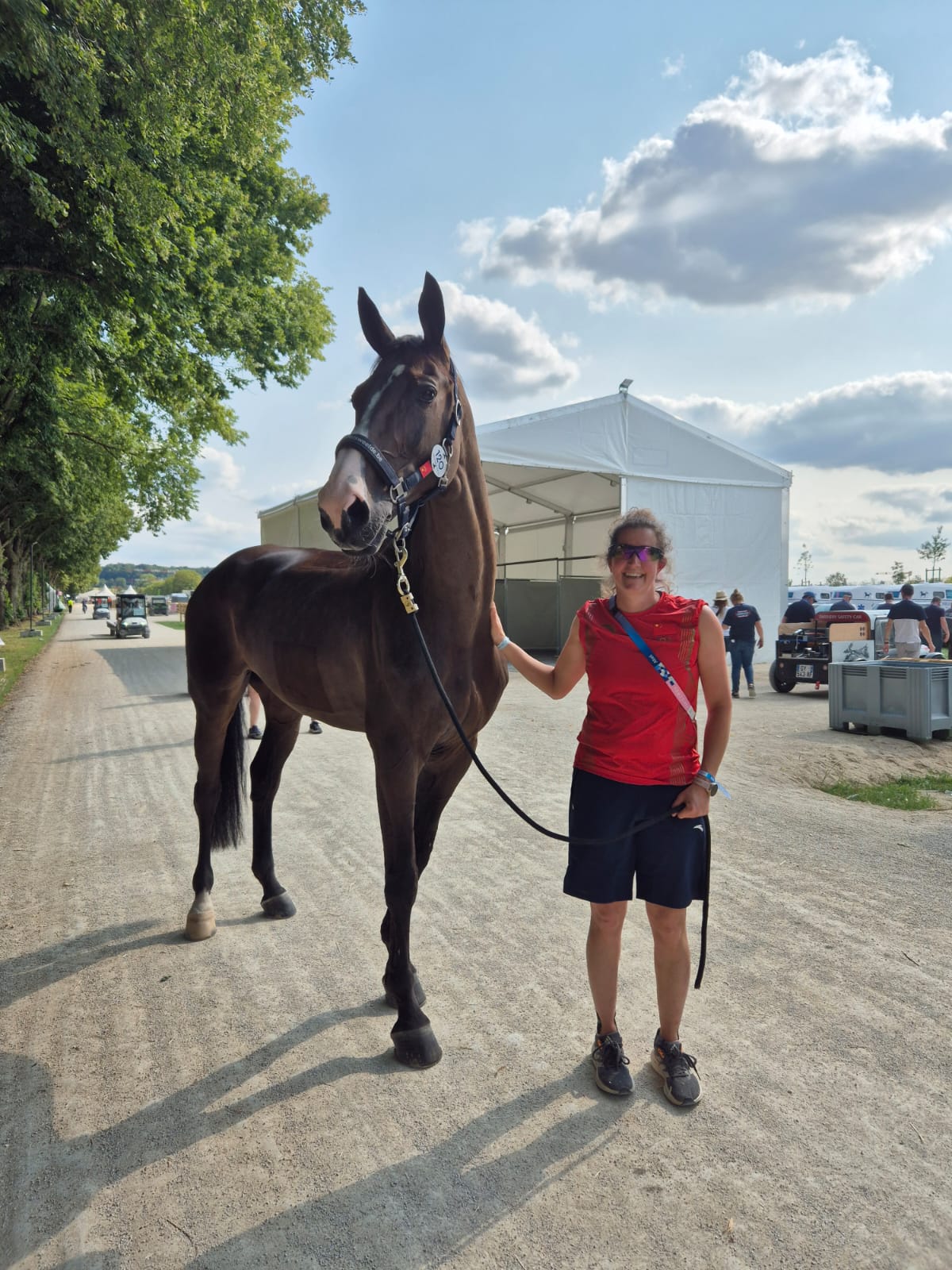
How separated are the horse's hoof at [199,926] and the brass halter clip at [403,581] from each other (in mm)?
2006

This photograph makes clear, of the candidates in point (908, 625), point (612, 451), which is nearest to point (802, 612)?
Result: point (908, 625)

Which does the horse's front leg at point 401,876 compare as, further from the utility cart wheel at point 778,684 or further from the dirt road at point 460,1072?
the utility cart wheel at point 778,684

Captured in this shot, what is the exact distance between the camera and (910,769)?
298 inches

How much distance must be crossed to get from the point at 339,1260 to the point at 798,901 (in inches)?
118

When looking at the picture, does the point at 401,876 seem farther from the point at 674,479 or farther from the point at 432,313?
the point at 674,479

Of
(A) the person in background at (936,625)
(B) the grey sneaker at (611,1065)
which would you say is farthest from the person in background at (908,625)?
(B) the grey sneaker at (611,1065)

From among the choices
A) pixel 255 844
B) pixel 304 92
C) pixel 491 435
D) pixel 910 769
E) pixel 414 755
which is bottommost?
pixel 910 769

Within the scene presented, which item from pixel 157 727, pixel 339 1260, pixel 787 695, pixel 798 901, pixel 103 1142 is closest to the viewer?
pixel 339 1260

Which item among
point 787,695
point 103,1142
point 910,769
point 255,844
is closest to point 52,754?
point 255,844

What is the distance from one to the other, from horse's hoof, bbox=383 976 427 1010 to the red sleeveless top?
111 cm

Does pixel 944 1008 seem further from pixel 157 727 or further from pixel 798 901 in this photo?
pixel 157 727

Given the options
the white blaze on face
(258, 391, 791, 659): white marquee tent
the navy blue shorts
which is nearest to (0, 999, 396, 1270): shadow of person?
the navy blue shorts

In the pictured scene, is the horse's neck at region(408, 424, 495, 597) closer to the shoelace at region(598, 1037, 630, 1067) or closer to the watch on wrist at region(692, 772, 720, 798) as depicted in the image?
the watch on wrist at region(692, 772, 720, 798)

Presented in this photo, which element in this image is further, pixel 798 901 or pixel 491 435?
pixel 491 435
